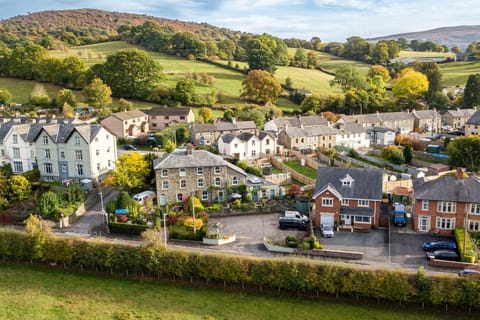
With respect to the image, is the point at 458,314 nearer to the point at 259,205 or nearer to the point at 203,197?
the point at 259,205

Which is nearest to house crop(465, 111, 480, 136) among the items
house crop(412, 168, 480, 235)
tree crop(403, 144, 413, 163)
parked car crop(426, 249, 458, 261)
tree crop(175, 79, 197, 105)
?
tree crop(403, 144, 413, 163)

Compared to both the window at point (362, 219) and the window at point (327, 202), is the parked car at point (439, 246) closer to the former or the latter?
the window at point (362, 219)

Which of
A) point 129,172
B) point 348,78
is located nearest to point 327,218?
point 129,172

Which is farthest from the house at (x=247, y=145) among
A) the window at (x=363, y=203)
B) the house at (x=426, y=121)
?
the house at (x=426, y=121)

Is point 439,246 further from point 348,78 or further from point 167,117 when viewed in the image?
point 348,78

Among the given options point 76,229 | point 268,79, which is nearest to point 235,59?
point 268,79

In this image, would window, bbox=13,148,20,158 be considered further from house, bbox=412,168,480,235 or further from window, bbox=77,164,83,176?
house, bbox=412,168,480,235
